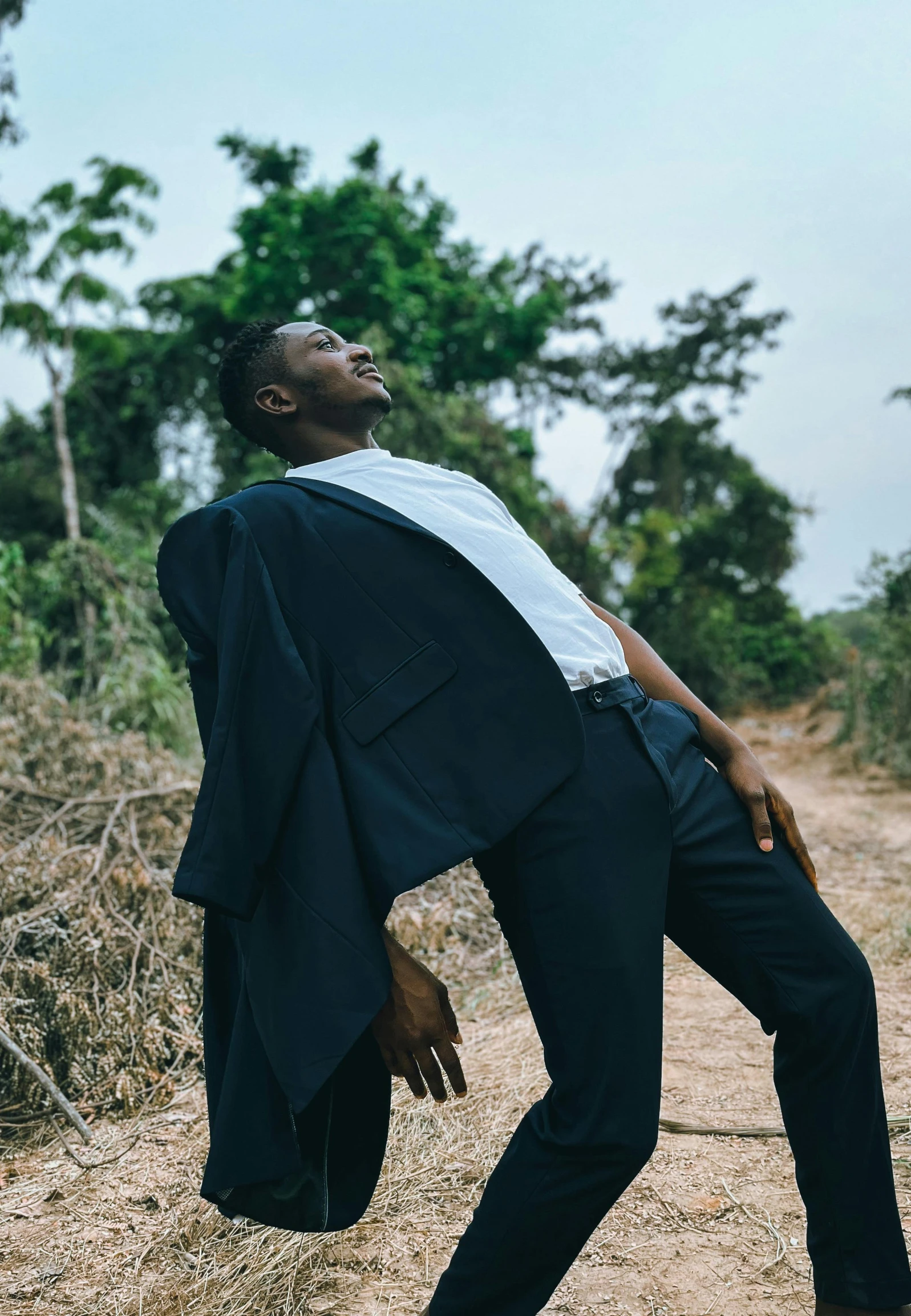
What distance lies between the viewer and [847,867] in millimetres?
5383

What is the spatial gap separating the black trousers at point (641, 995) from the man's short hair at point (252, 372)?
2.52 ft

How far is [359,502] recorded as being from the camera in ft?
4.80

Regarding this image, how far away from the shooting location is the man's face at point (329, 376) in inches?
67.4

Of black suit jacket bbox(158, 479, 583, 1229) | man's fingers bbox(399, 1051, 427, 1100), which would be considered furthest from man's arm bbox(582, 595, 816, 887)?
man's fingers bbox(399, 1051, 427, 1100)

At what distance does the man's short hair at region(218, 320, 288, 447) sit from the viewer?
1.74 m

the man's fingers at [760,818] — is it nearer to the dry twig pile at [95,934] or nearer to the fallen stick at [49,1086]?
the fallen stick at [49,1086]

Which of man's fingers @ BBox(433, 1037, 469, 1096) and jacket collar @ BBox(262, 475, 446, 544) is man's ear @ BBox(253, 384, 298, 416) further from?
man's fingers @ BBox(433, 1037, 469, 1096)

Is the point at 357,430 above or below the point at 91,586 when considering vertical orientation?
below

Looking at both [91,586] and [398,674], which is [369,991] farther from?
[91,586]

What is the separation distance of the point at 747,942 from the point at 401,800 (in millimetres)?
534

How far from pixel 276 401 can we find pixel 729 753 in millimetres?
934

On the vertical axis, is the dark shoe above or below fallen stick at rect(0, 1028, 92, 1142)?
below

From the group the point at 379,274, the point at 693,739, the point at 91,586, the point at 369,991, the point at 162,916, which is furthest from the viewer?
the point at 379,274

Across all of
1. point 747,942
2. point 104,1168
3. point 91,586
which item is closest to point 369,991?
point 747,942
